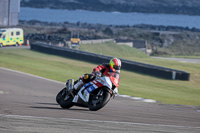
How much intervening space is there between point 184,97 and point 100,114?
12.5 meters

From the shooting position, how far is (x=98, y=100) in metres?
9.25

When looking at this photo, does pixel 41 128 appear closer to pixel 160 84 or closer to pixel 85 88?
pixel 85 88

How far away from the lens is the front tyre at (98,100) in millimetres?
9055

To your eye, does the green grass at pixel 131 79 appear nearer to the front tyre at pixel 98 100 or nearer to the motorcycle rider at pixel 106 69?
the motorcycle rider at pixel 106 69

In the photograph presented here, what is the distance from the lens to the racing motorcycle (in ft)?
30.1

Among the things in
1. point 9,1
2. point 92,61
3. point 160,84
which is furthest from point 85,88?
point 9,1

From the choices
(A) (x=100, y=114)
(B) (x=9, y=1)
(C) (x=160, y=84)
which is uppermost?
(B) (x=9, y=1)

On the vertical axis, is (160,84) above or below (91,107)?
below

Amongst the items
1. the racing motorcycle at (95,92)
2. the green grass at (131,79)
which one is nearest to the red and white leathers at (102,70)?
the racing motorcycle at (95,92)

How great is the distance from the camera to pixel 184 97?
20547mm

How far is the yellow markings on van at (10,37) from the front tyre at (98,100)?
1385 inches

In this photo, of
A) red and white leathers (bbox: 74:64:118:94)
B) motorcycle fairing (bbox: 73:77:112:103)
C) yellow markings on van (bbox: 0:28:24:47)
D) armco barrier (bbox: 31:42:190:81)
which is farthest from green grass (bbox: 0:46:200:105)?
motorcycle fairing (bbox: 73:77:112:103)

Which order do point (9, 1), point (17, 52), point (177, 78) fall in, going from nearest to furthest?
1. point (177, 78)
2. point (17, 52)
3. point (9, 1)

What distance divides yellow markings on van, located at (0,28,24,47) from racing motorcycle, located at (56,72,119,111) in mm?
34376
